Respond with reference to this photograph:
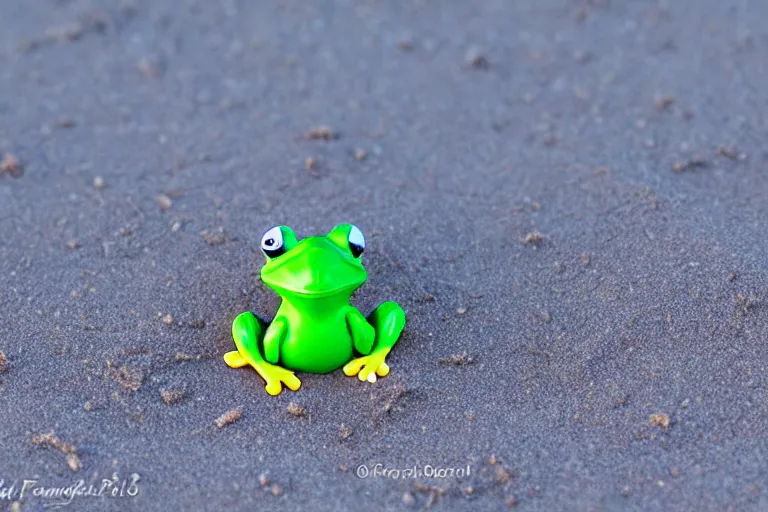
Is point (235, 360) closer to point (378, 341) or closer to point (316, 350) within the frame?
point (316, 350)

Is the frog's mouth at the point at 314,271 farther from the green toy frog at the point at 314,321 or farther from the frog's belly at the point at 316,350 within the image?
the frog's belly at the point at 316,350

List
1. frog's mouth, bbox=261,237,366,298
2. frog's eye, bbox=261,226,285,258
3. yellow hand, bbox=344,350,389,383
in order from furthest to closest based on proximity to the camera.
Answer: yellow hand, bbox=344,350,389,383
frog's eye, bbox=261,226,285,258
frog's mouth, bbox=261,237,366,298

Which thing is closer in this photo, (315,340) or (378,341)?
(315,340)

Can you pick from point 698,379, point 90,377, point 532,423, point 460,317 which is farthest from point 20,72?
point 698,379

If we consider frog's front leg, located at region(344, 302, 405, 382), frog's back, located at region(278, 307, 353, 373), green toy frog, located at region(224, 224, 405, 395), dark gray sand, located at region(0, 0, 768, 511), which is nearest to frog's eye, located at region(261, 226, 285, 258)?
green toy frog, located at region(224, 224, 405, 395)

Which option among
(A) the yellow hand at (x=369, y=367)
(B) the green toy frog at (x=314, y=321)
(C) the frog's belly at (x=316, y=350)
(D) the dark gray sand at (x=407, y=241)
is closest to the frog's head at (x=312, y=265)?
(B) the green toy frog at (x=314, y=321)

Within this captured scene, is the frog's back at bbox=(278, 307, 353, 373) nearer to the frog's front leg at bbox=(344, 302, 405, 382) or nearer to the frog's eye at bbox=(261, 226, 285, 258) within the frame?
the frog's front leg at bbox=(344, 302, 405, 382)

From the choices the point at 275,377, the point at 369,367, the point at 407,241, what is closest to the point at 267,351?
the point at 275,377
